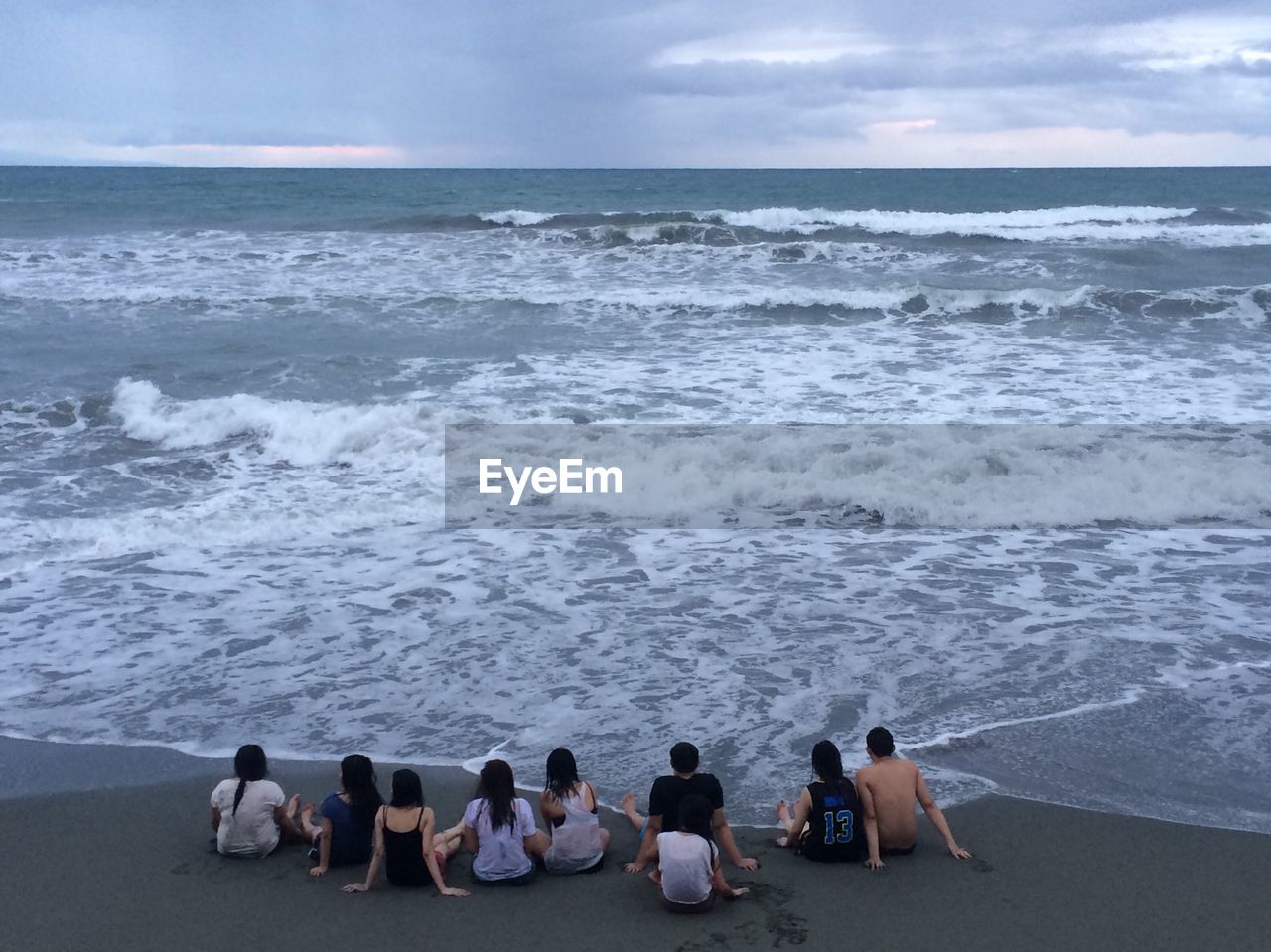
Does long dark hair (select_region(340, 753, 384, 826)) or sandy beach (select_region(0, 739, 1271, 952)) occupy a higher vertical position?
long dark hair (select_region(340, 753, 384, 826))

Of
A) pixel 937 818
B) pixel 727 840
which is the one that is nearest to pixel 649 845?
pixel 727 840

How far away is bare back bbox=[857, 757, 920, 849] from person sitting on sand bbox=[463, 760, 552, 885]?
1429mm

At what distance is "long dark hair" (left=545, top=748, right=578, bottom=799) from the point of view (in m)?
4.80

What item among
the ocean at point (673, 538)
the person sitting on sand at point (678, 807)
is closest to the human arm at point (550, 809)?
the person sitting on sand at point (678, 807)

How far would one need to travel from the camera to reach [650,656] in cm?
711

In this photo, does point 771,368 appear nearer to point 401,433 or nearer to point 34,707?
point 401,433

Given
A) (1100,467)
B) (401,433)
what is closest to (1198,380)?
(1100,467)

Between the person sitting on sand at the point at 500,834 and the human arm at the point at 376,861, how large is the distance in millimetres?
356

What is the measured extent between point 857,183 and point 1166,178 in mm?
22721

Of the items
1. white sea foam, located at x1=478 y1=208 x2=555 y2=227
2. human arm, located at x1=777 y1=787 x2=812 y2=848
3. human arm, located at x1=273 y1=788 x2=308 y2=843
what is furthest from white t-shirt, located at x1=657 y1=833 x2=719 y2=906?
white sea foam, located at x1=478 y1=208 x2=555 y2=227

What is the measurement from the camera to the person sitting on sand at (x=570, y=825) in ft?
15.5

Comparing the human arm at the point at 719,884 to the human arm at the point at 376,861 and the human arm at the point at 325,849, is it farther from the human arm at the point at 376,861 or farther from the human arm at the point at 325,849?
the human arm at the point at 325,849
